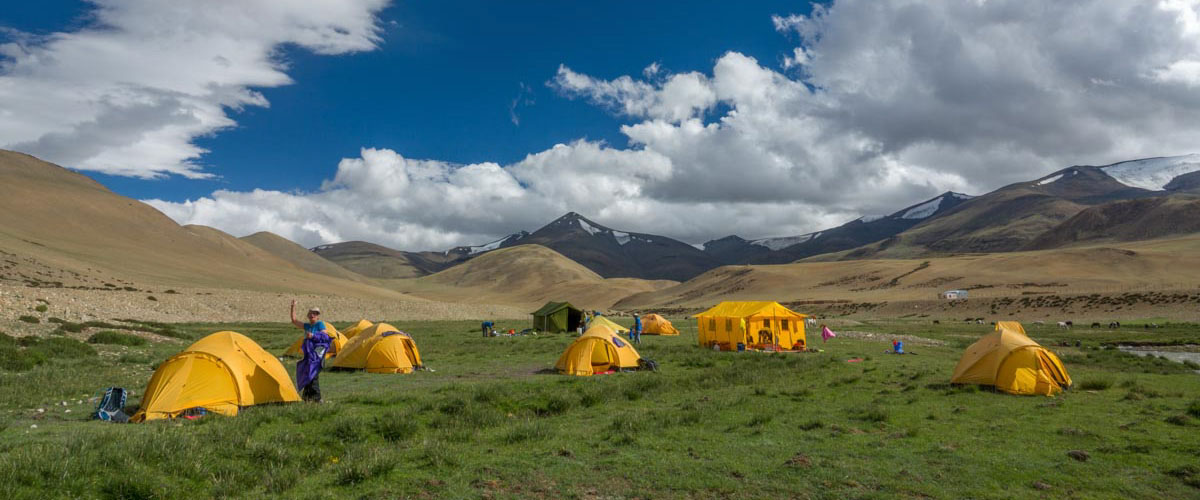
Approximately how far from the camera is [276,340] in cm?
3566

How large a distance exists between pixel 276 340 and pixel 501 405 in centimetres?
2706

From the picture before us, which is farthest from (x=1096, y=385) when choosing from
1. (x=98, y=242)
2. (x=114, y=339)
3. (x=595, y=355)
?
(x=98, y=242)

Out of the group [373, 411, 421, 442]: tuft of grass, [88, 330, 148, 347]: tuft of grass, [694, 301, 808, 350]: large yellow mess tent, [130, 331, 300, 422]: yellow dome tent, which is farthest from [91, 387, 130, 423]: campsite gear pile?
[694, 301, 808, 350]: large yellow mess tent

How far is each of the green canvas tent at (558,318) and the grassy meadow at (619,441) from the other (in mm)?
28085

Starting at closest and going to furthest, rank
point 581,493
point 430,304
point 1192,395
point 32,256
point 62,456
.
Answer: point 62,456 < point 581,493 < point 1192,395 < point 32,256 < point 430,304

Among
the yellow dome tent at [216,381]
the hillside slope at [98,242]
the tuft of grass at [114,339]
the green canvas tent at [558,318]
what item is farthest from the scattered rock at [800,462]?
the hillside slope at [98,242]

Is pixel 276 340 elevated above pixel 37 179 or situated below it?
below

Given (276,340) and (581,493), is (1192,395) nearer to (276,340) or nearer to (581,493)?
(581,493)

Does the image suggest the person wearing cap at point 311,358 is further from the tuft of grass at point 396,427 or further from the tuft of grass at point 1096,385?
the tuft of grass at point 1096,385

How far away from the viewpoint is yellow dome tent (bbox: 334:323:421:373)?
21359 millimetres

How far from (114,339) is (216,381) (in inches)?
760

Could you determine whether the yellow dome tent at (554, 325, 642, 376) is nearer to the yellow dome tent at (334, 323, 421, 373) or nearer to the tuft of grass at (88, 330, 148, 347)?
the yellow dome tent at (334, 323, 421, 373)

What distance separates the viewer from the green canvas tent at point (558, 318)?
47031 mm

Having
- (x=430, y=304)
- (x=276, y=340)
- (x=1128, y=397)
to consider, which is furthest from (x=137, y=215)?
(x=1128, y=397)
